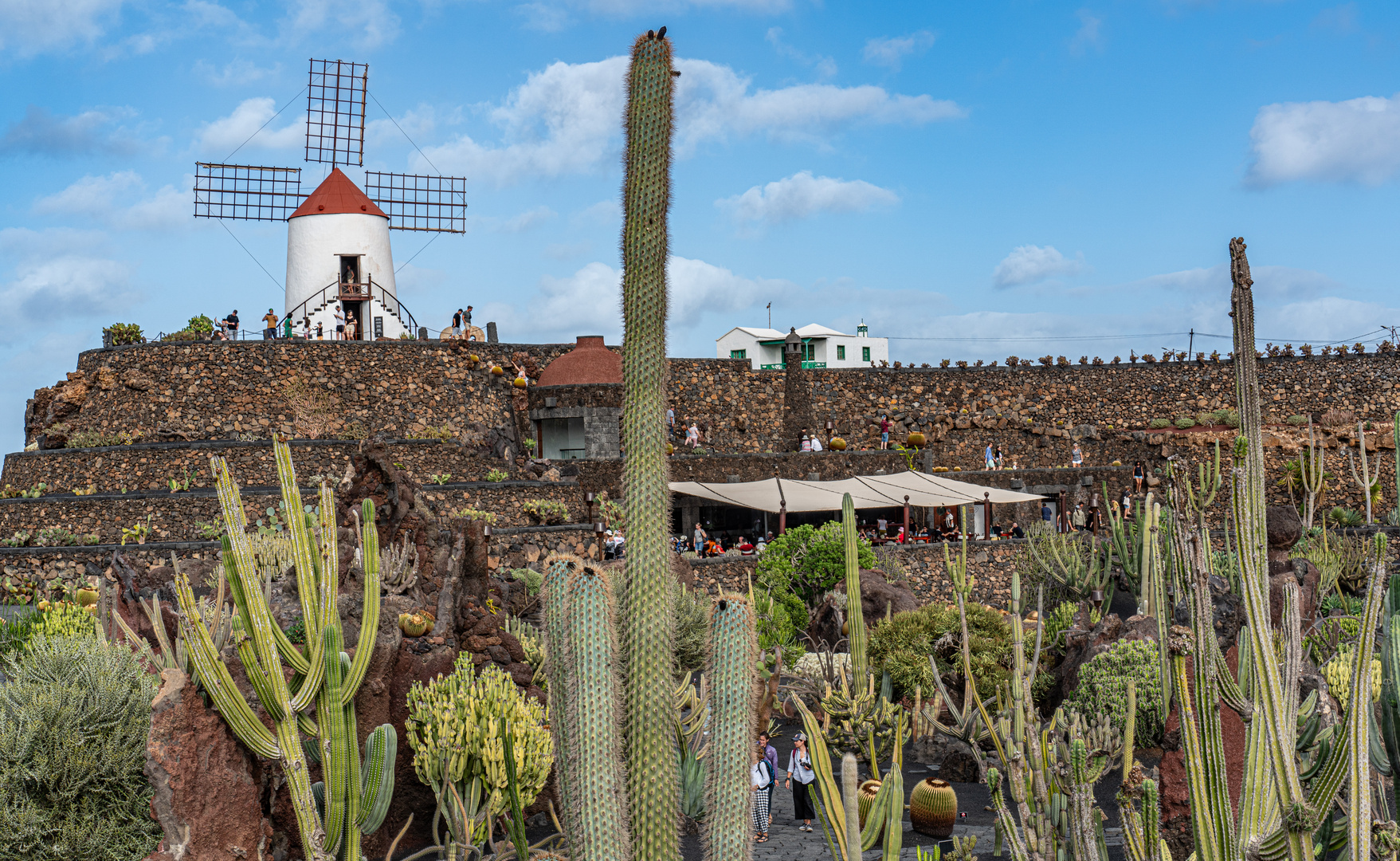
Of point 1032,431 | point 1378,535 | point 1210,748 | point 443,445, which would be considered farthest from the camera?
point 1032,431

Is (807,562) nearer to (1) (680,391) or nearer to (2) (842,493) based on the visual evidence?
(2) (842,493)

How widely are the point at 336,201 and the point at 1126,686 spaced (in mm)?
23204

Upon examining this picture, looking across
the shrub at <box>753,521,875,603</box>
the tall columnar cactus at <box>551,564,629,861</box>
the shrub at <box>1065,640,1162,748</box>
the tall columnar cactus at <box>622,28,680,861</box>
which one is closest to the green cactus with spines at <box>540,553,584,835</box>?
the tall columnar cactus at <box>551,564,629,861</box>

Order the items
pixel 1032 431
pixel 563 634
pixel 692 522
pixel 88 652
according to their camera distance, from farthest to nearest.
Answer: pixel 1032 431 → pixel 692 522 → pixel 88 652 → pixel 563 634

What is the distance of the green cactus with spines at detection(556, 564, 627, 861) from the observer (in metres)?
5.35

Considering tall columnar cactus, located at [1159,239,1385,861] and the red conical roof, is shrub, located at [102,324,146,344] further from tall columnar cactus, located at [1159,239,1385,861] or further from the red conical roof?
tall columnar cactus, located at [1159,239,1385,861]

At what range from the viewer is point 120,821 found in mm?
7449

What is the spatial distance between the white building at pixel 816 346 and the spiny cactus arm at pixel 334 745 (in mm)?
37847

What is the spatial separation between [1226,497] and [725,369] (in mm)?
13194

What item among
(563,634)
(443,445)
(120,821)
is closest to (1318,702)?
(563,634)

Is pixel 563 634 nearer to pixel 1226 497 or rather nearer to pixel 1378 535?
pixel 1378 535

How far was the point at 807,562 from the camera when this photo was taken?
18.4 m

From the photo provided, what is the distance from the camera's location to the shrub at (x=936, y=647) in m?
12.6

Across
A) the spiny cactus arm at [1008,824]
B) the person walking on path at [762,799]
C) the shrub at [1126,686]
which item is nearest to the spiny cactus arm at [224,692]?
the person walking on path at [762,799]
